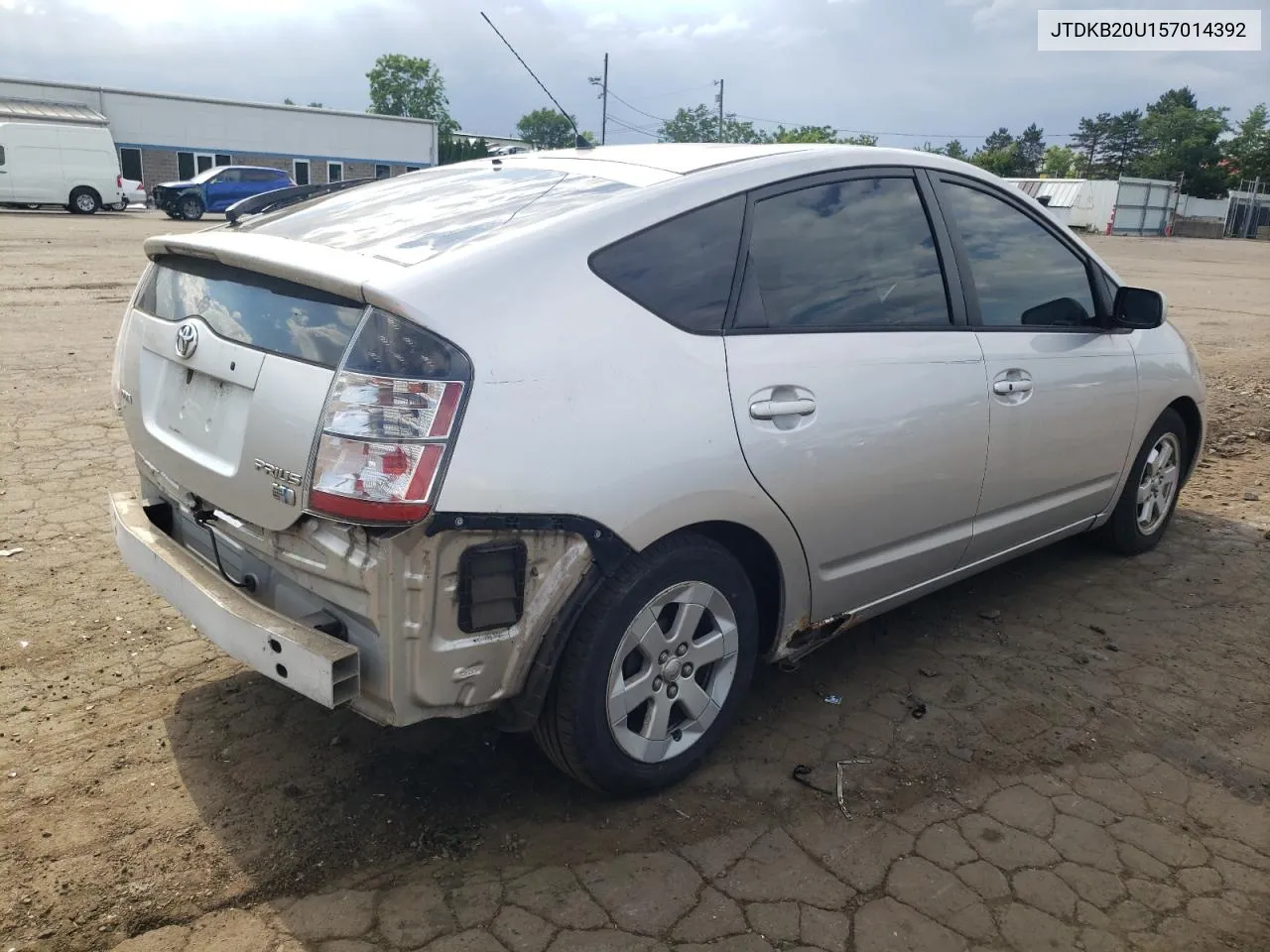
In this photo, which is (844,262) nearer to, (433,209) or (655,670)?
(433,209)

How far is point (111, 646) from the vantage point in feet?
12.0

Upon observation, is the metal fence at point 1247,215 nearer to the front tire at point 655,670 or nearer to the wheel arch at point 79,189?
the wheel arch at point 79,189

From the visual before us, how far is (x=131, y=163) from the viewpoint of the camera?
40812 mm

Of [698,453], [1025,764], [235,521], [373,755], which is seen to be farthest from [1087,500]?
[235,521]

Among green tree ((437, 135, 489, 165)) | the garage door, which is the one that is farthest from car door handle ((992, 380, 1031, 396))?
green tree ((437, 135, 489, 165))

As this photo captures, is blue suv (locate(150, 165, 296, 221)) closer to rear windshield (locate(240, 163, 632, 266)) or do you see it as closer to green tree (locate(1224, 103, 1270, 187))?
rear windshield (locate(240, 163, 632, 266))

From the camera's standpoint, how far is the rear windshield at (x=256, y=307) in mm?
2406

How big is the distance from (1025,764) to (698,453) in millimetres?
1536

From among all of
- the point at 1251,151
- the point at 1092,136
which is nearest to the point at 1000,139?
the point at 1092,136

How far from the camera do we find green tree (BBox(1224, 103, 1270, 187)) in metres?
72.1

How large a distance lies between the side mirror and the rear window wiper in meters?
3.06

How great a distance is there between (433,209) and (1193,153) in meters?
84.0

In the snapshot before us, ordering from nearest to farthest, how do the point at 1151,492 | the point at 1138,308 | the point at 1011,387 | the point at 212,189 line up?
the point at 1011,387 < the point at 1138,308 < the point at 1151,492 < the point at 212,189

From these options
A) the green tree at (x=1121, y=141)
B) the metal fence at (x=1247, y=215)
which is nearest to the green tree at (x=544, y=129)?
the metal fence at (x=1247, y=215)
